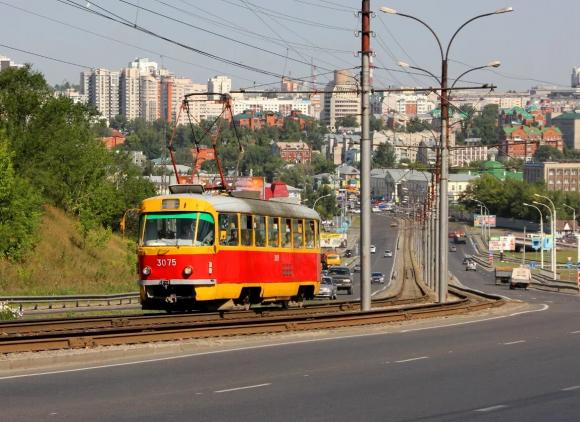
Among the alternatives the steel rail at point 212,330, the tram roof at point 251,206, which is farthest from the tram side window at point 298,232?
the steel rail at point 212,330

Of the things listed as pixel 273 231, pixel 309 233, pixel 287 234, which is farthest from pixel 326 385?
pixel 309 233

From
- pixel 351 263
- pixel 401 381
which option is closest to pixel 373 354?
pixel 401 381

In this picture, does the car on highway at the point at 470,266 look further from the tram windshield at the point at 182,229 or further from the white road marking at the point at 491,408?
the white road marking at the point at 491,408

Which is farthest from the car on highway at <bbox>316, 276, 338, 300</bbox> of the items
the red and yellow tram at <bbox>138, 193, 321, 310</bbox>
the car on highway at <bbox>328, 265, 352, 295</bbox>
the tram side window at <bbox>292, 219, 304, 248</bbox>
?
the red and yellow tram at <bbox>138, 193, 321, 310</bbox>

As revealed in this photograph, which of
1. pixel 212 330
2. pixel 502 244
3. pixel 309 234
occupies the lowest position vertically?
pixel 502 244

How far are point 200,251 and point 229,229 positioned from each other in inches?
52.1

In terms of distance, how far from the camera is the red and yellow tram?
31828mm

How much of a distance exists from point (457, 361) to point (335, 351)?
2.79 meters

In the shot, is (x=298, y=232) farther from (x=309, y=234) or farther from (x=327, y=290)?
(x=327, y=290)

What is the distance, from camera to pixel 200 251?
104 feet

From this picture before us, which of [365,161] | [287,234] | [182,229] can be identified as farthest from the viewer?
[287,234]

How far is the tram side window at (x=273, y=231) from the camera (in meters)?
35.8

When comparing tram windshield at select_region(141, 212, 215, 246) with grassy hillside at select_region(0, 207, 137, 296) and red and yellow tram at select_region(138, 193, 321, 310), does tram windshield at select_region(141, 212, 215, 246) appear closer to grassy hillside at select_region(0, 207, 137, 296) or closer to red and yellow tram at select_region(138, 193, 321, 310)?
red and yellow tram at select_region(138, 193, 321, 310)

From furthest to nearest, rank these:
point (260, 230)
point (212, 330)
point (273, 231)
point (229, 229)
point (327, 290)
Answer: point (327, 290) → point (273, 231) → point (260, 230) → point (229, 229) → point (212, 330)
